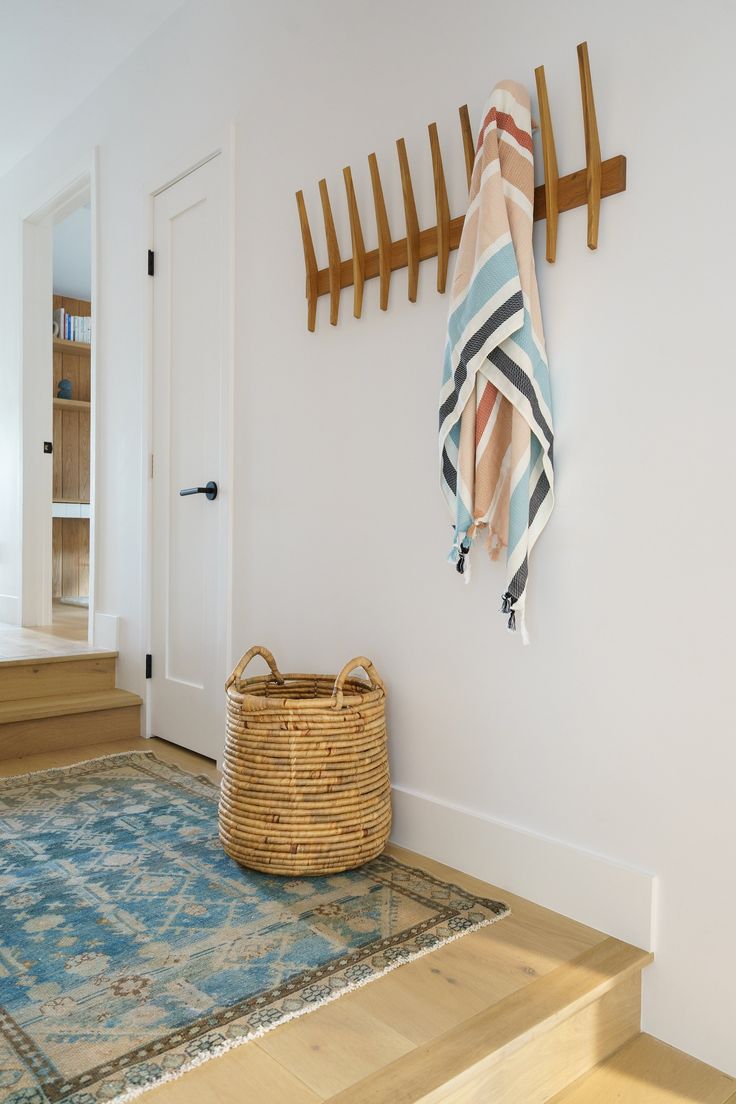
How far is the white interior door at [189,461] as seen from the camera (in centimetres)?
264

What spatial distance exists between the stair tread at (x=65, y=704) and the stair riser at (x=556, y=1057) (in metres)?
1.94

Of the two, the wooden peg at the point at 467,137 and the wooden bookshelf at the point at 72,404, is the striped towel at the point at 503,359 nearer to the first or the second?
the wooden peg at the point at 467,137

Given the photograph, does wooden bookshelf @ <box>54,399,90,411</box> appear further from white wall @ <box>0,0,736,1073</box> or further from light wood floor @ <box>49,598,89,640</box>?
white wall @ <box>0,0,736,1073</box>

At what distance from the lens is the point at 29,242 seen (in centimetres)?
399

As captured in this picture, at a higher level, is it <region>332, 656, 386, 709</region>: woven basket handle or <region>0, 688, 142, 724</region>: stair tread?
<region>332, 656, 386, 709</region>: woven basket handle

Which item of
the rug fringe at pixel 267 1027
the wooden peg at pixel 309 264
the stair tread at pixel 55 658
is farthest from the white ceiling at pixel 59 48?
the rug fringe at pixel 267 1027

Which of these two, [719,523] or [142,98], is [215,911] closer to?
[719,523]

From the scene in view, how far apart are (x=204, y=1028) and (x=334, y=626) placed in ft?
3.53

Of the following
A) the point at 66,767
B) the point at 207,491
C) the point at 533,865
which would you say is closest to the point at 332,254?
the point at 207,491

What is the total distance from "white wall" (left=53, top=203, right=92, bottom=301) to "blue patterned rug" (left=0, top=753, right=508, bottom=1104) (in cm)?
344

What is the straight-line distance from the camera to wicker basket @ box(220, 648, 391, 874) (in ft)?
5.66

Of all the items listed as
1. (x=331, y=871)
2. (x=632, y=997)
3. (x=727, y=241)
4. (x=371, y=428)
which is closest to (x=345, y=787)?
(x=331, y=871)

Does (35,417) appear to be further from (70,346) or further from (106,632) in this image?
(70,346)

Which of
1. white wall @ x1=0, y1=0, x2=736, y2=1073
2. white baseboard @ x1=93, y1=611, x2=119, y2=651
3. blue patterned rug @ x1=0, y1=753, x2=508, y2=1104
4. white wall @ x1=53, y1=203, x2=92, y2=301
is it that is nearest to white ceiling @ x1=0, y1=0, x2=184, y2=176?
white wall @ x1=0, y1=0, x2=736, y2=1073
